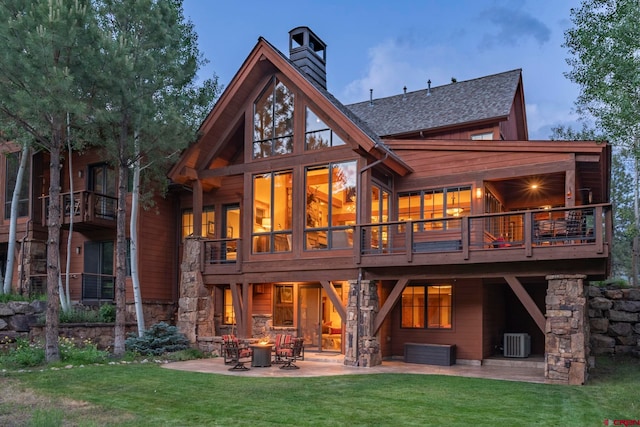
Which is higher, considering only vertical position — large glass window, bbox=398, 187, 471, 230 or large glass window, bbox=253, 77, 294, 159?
large glass window, bbox=253, 77, 294, 159

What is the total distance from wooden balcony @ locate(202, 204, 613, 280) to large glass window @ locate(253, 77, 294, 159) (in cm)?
281

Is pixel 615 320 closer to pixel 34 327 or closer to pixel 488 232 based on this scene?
pixel 488 232

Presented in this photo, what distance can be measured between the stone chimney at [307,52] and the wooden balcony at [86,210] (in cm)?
753

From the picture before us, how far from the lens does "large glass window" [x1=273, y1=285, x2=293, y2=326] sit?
644 inches

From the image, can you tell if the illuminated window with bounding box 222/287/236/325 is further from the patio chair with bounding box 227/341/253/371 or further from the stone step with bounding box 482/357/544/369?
the stone step with bounding box 482/357/544/369

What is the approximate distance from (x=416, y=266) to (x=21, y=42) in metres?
9.93

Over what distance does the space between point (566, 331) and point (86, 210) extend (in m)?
14.0

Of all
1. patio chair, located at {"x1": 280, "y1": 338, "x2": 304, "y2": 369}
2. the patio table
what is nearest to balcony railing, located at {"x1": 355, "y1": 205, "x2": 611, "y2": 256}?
patio chair, located at {"x1": 280, "y1": 338, "x2": 304, "y2": 369}

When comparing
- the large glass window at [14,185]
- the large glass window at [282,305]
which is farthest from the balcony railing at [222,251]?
the large glass window at [14,185]

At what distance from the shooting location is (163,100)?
49.3 ft

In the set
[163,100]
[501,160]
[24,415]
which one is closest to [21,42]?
[163,100]

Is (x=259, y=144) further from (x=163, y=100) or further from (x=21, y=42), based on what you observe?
(x=21, y=42)

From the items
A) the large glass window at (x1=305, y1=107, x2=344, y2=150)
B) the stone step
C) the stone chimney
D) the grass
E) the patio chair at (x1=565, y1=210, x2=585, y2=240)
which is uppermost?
the stone chimney

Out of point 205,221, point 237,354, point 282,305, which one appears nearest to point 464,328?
point 282,305
